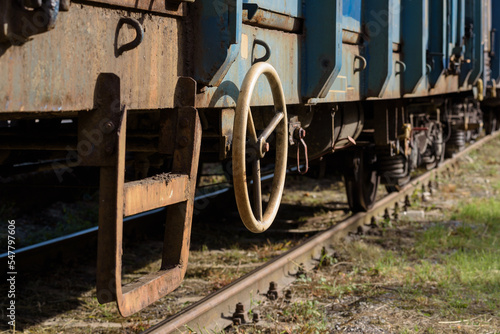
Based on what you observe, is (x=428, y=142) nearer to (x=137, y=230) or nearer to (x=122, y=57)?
(x=137, y=230)

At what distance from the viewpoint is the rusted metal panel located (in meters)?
1.91

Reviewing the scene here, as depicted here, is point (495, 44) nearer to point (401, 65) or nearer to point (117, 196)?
point (401, 65)

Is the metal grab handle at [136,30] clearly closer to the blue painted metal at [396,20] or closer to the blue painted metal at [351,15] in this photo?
the blue painted metal at [351,15]

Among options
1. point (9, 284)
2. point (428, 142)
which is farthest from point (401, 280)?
point (428, 142)

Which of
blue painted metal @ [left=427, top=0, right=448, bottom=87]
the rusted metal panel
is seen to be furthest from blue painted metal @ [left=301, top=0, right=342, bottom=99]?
blue painted metal @ [left=427, top=0, right=448, bottom=87]

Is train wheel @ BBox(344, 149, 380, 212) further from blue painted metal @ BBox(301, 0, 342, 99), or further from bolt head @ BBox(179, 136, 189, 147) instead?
bolt head @ BBox(179, 136, 189, 147)

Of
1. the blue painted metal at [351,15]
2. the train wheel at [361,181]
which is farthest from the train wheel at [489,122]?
the blue painted metal at [351,15]

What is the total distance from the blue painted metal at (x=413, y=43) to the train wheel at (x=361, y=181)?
1.08 m

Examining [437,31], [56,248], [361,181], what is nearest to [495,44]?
[437,31]

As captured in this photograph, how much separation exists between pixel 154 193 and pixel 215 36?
0.77 m

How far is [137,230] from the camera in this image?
6.25 meters

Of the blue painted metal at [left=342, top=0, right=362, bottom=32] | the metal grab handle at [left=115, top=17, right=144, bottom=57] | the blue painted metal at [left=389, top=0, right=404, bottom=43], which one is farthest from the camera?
the blue painted metal at [left=389, top=0, right=404, bottom=43]

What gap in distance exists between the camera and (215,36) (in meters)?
2.74

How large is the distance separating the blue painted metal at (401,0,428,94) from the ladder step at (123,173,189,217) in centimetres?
408
